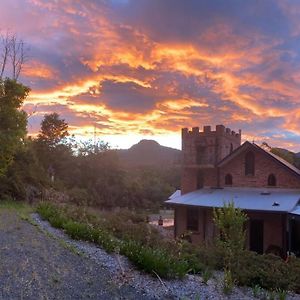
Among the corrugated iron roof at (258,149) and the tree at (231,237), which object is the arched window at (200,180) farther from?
the tree at (231,237)

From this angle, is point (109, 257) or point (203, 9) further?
point (203, 9)

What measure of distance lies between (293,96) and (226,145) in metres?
6.81

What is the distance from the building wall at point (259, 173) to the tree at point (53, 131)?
25.1 meters

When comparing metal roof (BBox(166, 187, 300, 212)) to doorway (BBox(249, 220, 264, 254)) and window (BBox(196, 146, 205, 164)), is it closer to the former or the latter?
doorway (BBox(249, 220, 264, 254))

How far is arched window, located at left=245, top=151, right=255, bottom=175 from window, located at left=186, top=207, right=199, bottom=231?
13.0 ft

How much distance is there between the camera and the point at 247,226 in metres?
21.4

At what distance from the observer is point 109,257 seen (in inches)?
366

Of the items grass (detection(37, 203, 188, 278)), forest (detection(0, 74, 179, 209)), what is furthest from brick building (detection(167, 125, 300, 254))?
forest (detection(0, 74, 179, 209))

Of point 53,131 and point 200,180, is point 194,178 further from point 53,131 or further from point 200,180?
point 53,131

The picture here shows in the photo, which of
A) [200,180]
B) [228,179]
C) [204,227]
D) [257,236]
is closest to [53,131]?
[200,180]

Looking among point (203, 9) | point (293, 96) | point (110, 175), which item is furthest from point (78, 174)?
point (203, 9)

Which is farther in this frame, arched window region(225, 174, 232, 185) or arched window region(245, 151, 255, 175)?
arched window region(225, 174, 232, 185)

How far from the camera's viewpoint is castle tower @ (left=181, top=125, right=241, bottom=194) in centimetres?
2548

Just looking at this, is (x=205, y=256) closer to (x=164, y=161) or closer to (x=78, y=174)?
(x=78, y=174)
